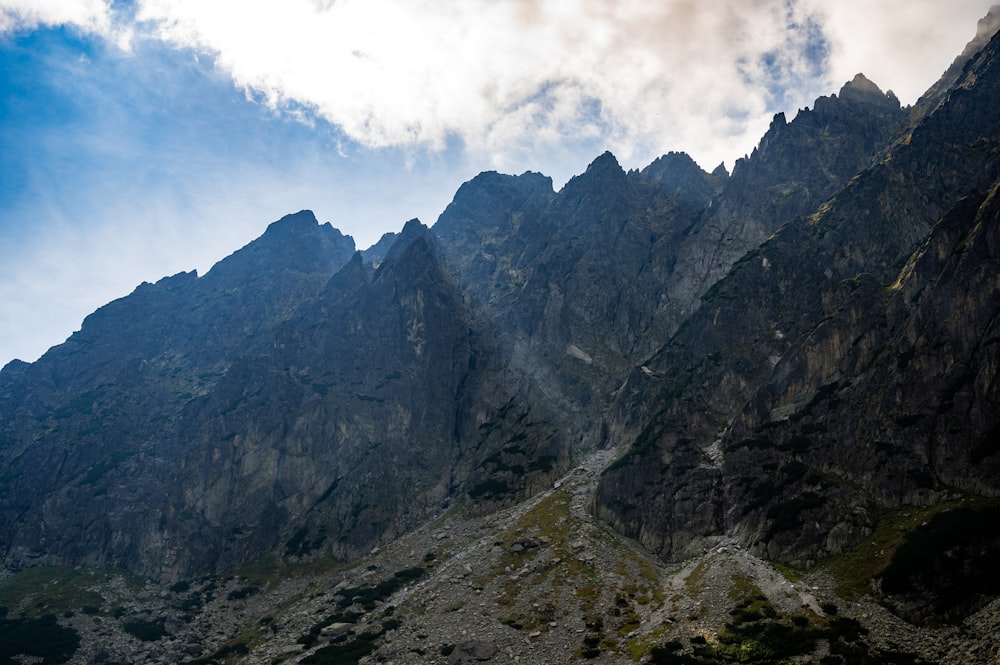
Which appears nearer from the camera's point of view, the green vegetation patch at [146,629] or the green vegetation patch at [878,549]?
the green vegetation patch at [878,549]

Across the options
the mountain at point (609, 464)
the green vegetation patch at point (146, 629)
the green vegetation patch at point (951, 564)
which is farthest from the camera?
the green vegetation patch at point (146, 629)

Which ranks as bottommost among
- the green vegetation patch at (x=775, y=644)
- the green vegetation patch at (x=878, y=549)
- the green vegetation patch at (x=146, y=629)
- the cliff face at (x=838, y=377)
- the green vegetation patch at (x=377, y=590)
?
the green vegetation patch at (x=775, y=644)

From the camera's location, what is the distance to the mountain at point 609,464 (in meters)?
65.7

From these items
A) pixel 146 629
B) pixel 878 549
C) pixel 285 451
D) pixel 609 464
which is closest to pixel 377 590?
pixel 146 629

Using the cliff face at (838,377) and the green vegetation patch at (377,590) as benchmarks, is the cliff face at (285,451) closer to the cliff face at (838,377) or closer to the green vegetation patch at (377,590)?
the green vegetation patch at (377,590)

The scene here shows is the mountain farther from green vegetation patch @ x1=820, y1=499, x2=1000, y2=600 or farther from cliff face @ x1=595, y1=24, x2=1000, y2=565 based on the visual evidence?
cliff face @ x1=595, y1=24, x2=1000, y2=565

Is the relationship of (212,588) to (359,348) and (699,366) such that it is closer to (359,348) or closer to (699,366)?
(359,348)

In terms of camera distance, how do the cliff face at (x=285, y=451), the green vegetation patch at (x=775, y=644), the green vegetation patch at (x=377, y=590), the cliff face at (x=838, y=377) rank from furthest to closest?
the cliff face at (x=285, y=451) < the green vegetation patch at (x=377, y=590) < the cliff face at (x=838, y=377) < the green vegetation patch at (x=775, y=644)

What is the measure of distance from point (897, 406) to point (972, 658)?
4512 cm

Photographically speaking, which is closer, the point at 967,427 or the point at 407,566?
the point at 967,427

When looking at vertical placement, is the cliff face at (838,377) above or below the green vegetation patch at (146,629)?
above

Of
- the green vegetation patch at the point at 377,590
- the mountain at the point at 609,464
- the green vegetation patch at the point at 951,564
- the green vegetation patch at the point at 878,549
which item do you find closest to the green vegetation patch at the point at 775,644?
the mountain at the point at 609,464

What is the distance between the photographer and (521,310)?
191 meters

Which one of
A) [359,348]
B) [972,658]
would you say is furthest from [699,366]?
[359,348]
